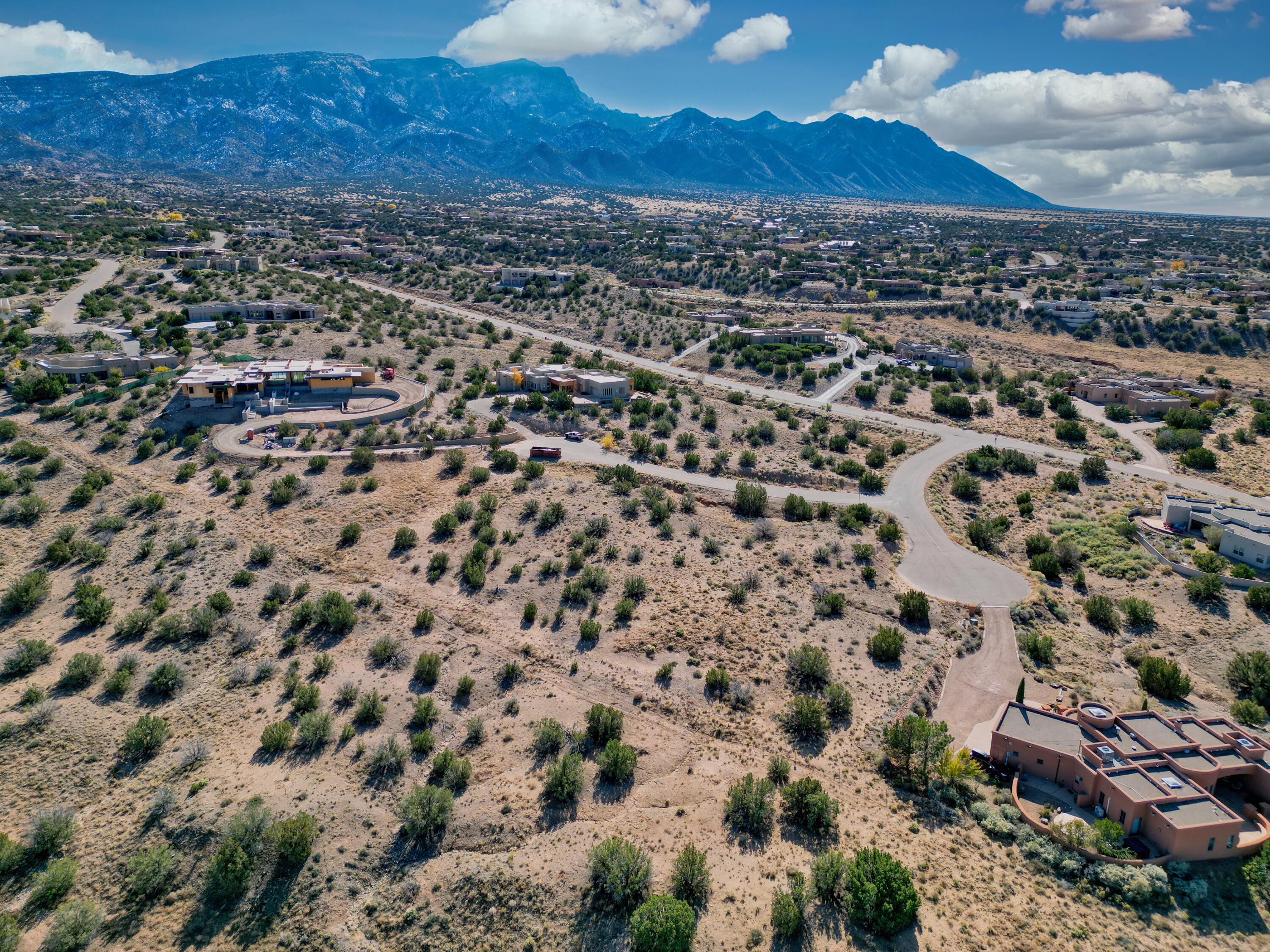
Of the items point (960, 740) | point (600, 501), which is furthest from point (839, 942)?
point (600, 501)

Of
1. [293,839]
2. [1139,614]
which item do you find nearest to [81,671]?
[293,839]

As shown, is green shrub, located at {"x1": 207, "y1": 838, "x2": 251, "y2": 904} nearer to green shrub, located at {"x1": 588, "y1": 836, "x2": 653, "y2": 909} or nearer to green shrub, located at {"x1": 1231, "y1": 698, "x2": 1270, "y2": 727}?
green shrub, located at {"x1": 588, "y1": 836, "x2": 653, "y2": 909}

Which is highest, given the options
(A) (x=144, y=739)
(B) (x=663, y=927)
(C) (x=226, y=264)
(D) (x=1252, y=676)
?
(C) (x=226, y=264)

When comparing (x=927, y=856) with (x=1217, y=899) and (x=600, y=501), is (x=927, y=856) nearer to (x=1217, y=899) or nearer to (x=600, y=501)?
(x=1217, y=899)

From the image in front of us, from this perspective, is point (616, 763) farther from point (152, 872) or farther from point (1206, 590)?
point (1206, 590)

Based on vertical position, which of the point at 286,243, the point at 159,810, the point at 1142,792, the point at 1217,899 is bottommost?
the point at 159,810
